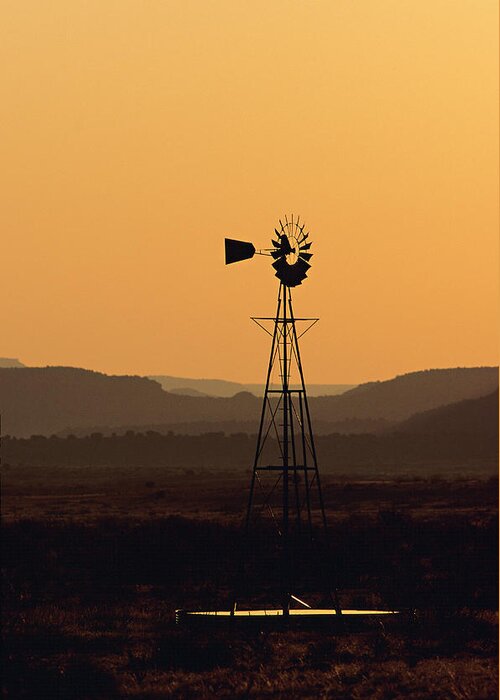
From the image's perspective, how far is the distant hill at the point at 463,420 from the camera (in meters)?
183

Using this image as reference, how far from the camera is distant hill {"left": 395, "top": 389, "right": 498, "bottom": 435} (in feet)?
602

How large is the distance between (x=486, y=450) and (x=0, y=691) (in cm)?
15982

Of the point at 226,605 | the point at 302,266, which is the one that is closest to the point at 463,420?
the point at 226,605

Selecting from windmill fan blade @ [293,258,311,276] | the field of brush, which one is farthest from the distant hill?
windmill fan blade @ [293,258,311,276]

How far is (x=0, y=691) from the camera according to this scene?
20.6 m

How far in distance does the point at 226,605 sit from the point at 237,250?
1007 cm

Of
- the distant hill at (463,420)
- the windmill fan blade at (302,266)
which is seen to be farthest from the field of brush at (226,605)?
the distant hill at (463,420)

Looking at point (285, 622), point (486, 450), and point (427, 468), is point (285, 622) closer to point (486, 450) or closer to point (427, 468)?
point (427, 468)

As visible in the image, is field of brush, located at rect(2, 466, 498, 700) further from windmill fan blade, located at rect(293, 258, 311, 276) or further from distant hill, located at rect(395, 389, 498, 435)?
distant hill, located at rect(395, 389, 498, 435)

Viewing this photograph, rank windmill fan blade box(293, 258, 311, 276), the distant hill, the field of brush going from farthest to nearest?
the distant hill → windmill fan blade box(293, 258, 311, 276) → the field of brush

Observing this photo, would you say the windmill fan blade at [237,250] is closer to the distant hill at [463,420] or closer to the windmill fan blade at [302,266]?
the windmill fan blade at [302,266]

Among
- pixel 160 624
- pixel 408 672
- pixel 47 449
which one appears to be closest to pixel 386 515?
pixel 160 624

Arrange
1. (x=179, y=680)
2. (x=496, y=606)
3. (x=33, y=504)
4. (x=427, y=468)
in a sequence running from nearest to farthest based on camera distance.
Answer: (x=179, y=680) < (x=496, y=606) < (x=33, y=504) < (x=427, y=468)

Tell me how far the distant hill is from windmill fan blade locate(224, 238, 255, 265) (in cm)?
15621
